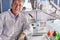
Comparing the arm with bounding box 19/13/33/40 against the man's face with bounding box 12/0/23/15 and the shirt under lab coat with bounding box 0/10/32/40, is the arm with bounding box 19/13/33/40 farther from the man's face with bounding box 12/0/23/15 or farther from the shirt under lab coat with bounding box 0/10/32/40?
the man's face with bounding box 12/0/23/15

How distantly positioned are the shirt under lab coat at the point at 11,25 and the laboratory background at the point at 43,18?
0.07m

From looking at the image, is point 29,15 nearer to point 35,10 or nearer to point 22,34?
point 35,10

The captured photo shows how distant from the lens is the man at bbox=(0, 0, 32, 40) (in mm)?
1484

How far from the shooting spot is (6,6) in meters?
1.49

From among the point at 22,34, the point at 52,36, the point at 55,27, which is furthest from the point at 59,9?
the point at 22,34

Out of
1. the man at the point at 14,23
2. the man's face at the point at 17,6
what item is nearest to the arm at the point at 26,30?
the man at the point at 14,23

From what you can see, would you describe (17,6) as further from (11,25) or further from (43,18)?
(43,18)

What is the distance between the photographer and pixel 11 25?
1.49m

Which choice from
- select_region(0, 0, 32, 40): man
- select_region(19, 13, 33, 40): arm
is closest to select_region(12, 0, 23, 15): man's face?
select_region(0, 0, 32, 40): man

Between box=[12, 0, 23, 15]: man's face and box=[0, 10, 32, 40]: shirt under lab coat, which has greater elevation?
box=[12, 0, 23, 15]: man's face

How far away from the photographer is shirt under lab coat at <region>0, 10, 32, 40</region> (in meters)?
1.48

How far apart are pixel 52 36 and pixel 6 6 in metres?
0.63

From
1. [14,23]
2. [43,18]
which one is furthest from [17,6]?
[43,18]

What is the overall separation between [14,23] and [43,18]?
0.34m
